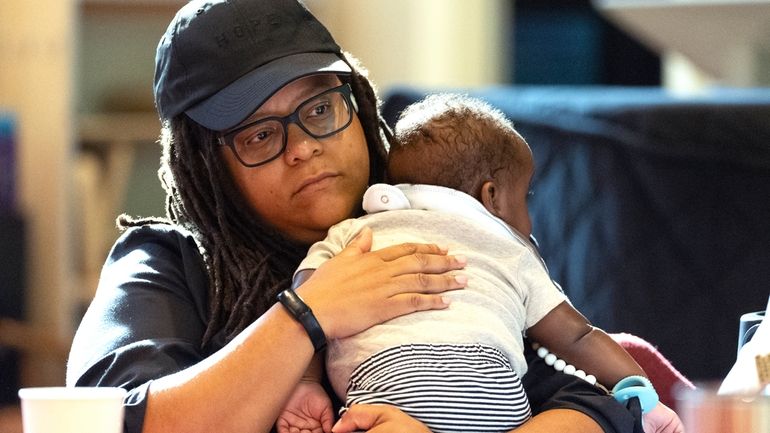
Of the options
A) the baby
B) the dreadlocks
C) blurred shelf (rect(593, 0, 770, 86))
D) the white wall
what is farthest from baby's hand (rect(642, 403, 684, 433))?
the white wall

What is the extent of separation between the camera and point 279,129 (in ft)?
5.40

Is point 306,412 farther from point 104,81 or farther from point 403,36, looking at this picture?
point 104,81

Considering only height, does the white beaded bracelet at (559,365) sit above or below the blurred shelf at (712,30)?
below

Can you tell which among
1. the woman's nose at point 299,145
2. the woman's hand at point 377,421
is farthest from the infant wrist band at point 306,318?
the woman's nose at point 299,145

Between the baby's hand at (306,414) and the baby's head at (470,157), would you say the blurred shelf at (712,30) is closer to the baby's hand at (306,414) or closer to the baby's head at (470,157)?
the baby's head at (470,157)

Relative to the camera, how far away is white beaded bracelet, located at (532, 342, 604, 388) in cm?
154

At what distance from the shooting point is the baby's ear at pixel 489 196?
5.13ft

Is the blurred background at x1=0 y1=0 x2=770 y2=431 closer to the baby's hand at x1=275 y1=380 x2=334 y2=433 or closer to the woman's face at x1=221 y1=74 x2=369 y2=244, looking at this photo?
the woman's face at x1=221 y1=74 x2=369 y2=244

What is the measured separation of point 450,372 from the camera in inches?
53.8

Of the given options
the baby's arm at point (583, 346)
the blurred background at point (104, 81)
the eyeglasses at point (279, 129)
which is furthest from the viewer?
the blurred background at point (104, 81)

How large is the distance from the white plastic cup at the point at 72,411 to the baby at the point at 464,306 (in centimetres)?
37

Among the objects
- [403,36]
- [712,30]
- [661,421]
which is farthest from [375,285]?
[403,36]

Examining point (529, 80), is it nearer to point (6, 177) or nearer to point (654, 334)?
point (6, 177)

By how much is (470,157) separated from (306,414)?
0.37 meters
